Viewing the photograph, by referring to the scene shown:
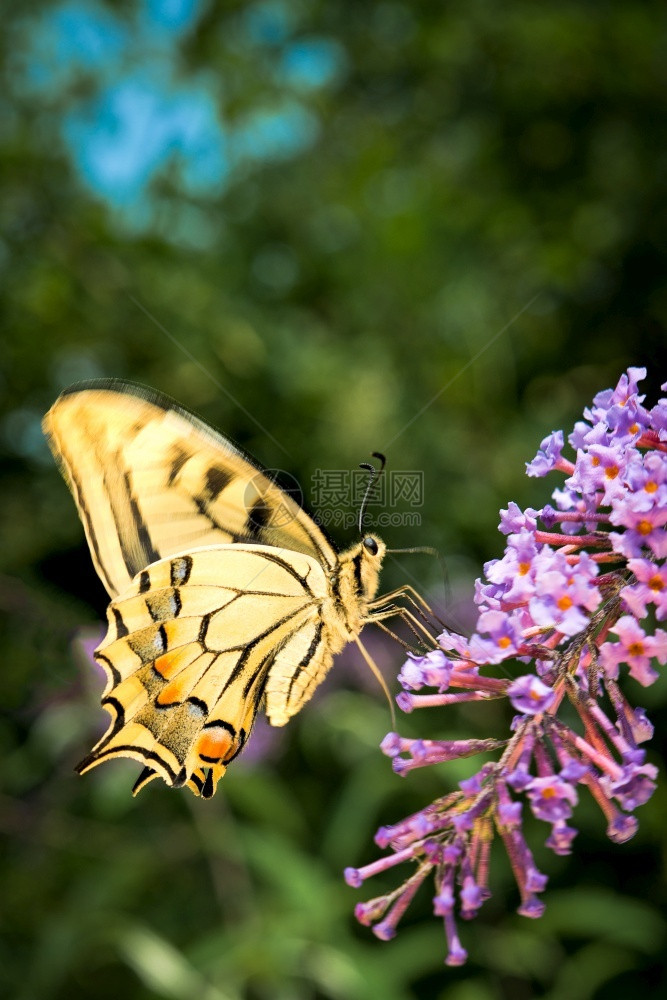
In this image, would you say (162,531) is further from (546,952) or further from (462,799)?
(546,952)

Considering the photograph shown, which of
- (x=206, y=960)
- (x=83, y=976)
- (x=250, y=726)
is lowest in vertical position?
(x=83, y=976)

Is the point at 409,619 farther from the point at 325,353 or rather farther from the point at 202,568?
the point at 325,353

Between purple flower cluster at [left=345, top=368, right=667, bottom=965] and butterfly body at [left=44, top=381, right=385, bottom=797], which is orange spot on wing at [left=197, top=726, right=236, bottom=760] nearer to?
butterfly body at [left=44, top=381, right=385, bottom=797]

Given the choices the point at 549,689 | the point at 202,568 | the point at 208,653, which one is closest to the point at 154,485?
the point at 202,568

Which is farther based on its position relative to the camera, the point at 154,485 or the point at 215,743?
the point at 154,485

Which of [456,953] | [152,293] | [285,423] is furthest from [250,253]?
[456,953]

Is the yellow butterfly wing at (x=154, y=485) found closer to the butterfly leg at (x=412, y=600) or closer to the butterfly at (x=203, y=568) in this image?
the butterfly at (x=203, y=568)

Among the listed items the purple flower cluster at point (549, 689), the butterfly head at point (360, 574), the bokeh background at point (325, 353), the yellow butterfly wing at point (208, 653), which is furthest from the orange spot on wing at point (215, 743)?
the bokeh background at point (325, 353)
